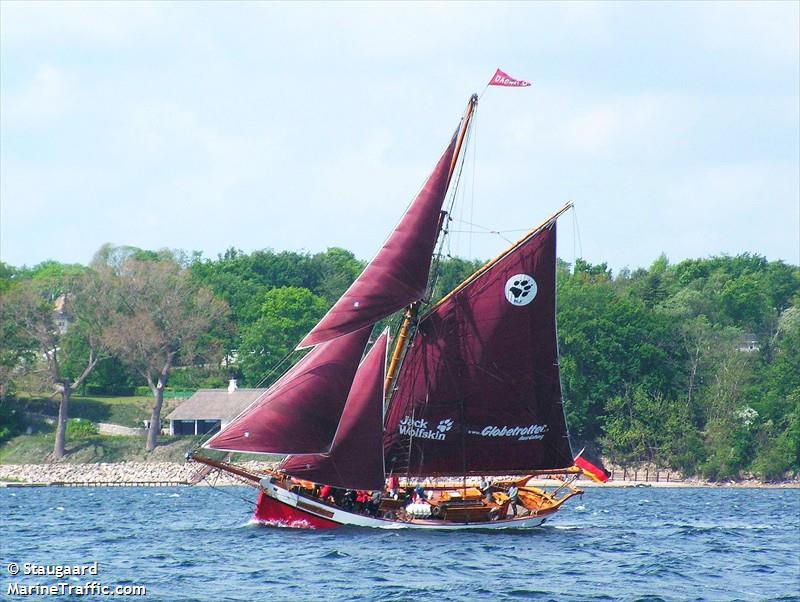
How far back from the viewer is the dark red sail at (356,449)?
5050cm

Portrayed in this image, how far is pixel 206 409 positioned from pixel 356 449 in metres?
67.0

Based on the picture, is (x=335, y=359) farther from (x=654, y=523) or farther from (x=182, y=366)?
(x=182, y=366)

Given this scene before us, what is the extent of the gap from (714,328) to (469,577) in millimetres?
90682

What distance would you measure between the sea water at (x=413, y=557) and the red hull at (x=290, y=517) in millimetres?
581

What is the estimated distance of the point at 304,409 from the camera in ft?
163

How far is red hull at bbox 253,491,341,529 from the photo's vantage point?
51812 millimetres

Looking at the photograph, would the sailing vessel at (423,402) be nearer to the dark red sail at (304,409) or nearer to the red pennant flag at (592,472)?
the dark red sail at (304,409)

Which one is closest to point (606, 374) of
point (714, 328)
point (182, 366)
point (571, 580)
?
point (714, 328)

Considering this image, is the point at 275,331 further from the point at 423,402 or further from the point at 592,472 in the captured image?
the point at 423,402

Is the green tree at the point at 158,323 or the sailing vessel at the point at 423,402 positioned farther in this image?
the green tree at the point at 158,323

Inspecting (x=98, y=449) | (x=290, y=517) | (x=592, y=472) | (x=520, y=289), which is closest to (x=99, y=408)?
(x=98, y=449)

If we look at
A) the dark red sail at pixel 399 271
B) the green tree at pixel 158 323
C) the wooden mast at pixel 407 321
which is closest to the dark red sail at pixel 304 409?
the dark red sail at pixel 399 271

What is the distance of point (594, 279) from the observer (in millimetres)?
155500

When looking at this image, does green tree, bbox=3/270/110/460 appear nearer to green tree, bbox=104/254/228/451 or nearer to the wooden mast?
green tree, bbox=104/254/228/451
